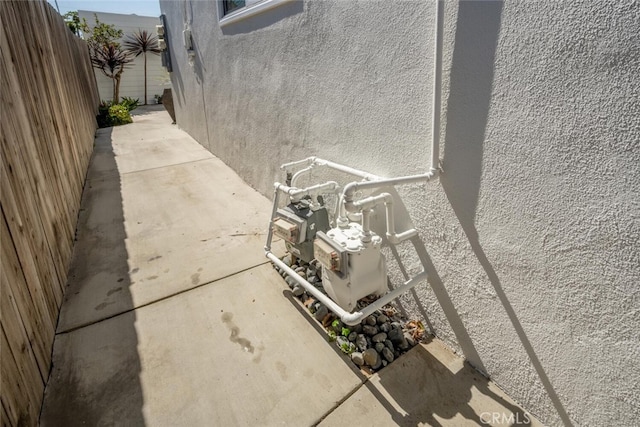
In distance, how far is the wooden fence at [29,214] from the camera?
1.34m

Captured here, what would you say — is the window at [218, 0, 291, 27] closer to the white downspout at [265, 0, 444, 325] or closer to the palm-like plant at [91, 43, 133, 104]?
the white downspout at [265, 0, 444, 325]

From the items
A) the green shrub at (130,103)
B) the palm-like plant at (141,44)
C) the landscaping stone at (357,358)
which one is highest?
the palm-like plant at (141,44)

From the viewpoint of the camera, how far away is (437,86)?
1.50m

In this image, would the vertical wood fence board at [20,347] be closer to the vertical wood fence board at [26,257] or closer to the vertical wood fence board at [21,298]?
the vertical wood fence board at [21,298]

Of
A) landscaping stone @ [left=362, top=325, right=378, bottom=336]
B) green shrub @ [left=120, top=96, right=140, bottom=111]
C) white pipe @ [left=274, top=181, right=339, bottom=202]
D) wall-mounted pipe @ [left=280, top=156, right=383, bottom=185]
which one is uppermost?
green shrub @ [left=120, top=96, right=140, bottom=111]

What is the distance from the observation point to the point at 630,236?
105cm

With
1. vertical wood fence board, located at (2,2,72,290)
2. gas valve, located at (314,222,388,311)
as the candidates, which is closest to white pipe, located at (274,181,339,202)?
gas valve, located at (314,222,388,311)

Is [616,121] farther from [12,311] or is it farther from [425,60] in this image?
[12,311]

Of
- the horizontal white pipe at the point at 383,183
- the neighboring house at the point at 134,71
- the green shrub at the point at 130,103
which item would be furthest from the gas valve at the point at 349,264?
the neighboring house at the point at 134,71

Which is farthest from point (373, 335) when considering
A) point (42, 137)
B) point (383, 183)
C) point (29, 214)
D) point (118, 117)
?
point (118, 117)

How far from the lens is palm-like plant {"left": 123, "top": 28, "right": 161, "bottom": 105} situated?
12.8m

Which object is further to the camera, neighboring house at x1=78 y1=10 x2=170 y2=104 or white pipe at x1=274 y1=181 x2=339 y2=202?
neighboring house at x1=78 y1=10 x2=170 y2=104

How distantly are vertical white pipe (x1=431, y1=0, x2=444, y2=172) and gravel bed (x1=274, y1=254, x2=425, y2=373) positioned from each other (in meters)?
0.88

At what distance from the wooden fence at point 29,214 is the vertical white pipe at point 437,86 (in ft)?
5.85
